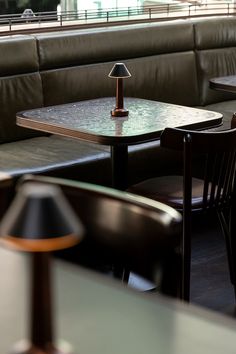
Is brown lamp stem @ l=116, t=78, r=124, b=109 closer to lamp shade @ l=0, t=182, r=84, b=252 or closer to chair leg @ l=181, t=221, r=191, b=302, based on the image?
chair leg @ l=181, t=221, r=191, b=302

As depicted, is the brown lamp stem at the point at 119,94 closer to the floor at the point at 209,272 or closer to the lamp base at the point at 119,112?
the lamp base at the point at 119,112

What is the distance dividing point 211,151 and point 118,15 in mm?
2674

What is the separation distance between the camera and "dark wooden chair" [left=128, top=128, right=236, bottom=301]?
2.79m

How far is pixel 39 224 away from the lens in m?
0.94

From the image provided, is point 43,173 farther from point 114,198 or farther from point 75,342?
point 75,342

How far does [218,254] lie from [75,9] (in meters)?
2.15

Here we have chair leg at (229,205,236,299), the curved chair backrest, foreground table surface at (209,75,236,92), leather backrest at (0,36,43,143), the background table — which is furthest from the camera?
foreground table surface at (209,75,236,92)

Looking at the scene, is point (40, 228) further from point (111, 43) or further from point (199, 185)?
point (111, 43)

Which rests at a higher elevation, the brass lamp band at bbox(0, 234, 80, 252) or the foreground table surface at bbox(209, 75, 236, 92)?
the brass lamp band at bbox(0, 234, 80, 252)

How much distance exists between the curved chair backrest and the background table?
0.84 feet

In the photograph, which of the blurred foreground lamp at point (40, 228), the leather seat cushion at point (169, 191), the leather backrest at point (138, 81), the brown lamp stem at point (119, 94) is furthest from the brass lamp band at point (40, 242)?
the leather backrest at point (138, 81)

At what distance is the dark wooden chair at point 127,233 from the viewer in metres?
1.39

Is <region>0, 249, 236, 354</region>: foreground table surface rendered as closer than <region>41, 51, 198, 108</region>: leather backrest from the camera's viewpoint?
Yes

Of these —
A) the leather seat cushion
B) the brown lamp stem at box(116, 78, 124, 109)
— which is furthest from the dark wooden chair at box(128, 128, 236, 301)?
the brown lamp stem at box(116, 78, 124, 109)
